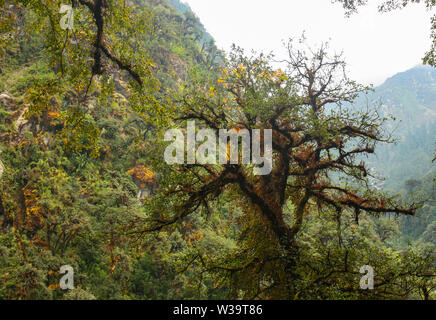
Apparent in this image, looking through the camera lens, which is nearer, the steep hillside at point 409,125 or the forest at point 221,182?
the forest at point 221,182

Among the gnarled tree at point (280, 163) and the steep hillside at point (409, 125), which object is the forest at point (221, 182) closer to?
the gnarled tree at point (280, 163)

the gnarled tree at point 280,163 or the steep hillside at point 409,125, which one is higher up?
the steep hillside at point 409,125

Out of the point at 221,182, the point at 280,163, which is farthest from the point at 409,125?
the point at 221,182

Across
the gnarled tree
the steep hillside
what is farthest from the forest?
the steep hillside

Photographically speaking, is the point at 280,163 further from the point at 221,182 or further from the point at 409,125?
the point at 409,125

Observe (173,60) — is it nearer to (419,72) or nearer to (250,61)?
(250,61)

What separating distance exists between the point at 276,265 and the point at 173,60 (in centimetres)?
3785

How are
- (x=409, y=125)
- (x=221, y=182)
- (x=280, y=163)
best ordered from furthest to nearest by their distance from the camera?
(x=409, y=125)
(x=280, y=163)
(x=221, y=182)

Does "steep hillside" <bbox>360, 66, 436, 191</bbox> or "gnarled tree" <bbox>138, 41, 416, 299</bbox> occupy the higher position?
"steep hillside" <bbox>360, 66, 436, 191</bbox>

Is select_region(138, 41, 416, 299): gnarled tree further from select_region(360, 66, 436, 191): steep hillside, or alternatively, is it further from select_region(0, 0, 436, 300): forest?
select_region(360, 66, 436, 191): steep hillside

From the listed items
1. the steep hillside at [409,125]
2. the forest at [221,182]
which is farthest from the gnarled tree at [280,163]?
the steep hillside at [409,125]

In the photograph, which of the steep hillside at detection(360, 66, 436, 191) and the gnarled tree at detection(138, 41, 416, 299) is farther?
the steep hillside at detection(360, 66, 436, 191)

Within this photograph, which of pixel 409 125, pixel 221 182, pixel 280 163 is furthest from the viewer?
pixel 409 125

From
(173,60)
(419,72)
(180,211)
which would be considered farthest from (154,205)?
(419,72)
